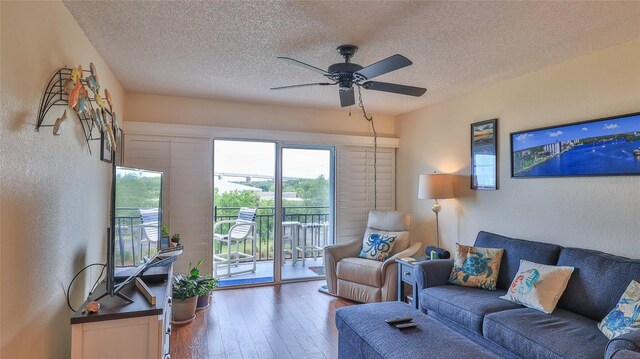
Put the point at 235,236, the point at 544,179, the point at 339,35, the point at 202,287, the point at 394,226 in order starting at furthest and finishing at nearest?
1. the point at 235,236
2. the point at 394,226
3. the point at 202,287
4. the point at 544,179
5. the point at 339,35

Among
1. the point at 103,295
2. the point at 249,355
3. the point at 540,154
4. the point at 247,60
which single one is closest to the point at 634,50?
the point at 540,154

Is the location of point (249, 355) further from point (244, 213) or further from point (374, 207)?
point (374, 207)

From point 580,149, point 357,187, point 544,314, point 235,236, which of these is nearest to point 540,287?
point 544,314

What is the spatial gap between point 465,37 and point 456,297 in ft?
6.28

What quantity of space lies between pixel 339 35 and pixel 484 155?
2.11 meters

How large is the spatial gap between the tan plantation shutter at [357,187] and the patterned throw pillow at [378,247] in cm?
61

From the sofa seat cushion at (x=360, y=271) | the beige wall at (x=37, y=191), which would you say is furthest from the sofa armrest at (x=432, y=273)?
the beige wall at (x=37, y=191)

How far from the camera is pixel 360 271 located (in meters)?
3.84

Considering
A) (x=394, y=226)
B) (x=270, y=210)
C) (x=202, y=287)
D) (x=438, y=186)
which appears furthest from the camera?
(x=270, y=210)

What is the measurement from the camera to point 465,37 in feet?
7.89

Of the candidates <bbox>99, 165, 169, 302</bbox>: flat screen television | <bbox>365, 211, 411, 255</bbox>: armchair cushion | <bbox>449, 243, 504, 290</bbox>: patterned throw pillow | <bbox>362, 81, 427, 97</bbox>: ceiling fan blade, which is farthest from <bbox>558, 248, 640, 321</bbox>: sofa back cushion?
<bbox>99, 165, 169, 302</bbox>: flat screen television

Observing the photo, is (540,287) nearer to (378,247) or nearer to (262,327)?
(378,247)

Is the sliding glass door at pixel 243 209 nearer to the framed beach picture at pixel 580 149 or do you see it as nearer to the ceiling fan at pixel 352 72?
the ceiling fan at pixel 352 72

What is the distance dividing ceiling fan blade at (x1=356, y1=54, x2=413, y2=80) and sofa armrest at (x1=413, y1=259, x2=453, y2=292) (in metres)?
1.73
